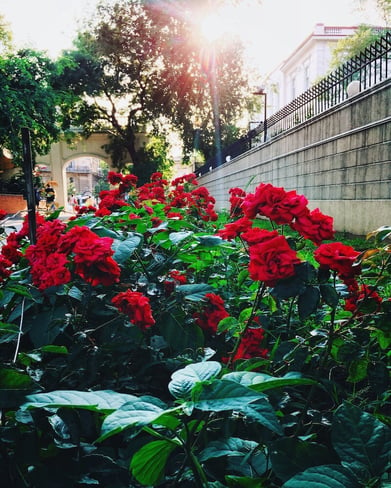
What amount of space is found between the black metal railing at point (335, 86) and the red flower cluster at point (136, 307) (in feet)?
15.0

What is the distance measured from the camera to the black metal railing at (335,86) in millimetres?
5082

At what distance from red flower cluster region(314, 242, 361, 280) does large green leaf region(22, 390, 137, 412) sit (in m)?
0.59

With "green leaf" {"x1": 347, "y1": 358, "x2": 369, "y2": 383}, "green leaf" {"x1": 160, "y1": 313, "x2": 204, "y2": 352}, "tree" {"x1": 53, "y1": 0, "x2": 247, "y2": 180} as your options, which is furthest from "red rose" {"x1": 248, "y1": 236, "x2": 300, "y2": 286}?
"tree" {"x1": 53, "y1": 0, "x2": 247, "y2": 180}

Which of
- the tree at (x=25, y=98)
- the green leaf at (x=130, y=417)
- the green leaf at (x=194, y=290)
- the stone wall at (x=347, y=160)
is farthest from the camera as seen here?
the tree at (x=25, y=98)

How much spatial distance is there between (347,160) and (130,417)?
6.25m

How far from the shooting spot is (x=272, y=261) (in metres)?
1.00

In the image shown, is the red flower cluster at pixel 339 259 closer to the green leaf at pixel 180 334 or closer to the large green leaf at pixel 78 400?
the green leaf at pixel 180 334

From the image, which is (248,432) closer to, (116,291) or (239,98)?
(116,291)

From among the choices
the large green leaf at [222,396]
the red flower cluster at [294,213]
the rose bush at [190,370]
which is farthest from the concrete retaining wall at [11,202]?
the large green leaf at [222,396]

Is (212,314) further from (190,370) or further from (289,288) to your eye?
(190,370)

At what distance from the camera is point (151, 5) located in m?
19.6

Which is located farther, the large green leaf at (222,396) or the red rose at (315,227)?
the red rose at (315,227)

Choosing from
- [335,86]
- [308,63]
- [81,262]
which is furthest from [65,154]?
[81,262]

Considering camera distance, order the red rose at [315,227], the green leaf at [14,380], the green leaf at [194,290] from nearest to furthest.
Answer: the green leaf at [14,380], the red rose at [315,227], the green leaf at [194,290]
